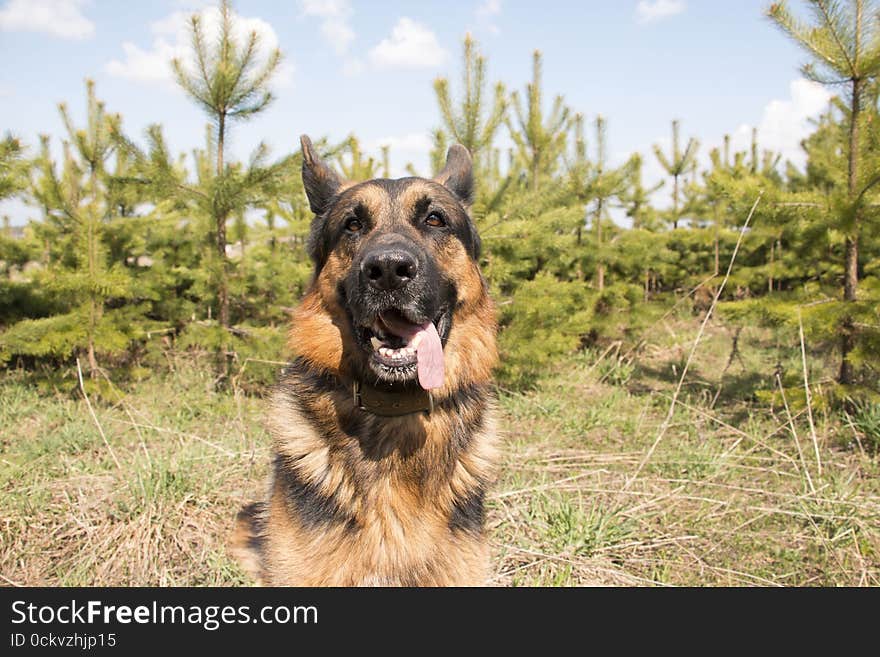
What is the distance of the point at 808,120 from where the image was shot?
1669cm

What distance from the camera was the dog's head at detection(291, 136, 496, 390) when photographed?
103 inches

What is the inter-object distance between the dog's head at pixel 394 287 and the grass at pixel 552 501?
1.61 m

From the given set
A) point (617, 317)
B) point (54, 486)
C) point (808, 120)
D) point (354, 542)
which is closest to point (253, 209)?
point (54, 486)

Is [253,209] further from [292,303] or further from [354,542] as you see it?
[354,542]

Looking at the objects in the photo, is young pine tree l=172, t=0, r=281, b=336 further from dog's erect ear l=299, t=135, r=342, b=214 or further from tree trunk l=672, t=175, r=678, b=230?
tree trunk l=672, t=175, r=678, b=230

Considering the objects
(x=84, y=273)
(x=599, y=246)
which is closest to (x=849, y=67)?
(x=599, y=246)

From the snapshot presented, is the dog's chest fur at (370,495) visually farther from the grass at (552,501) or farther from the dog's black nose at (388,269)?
the grass at (552,501)

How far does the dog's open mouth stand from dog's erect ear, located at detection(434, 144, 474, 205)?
4.05 ft

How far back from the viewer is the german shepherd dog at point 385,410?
2.66 meters

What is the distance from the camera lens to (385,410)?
109 inches

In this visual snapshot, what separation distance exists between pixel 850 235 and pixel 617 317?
13.7 ft

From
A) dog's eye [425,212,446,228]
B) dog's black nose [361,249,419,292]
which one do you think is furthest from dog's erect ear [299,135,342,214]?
dog's black nose [361,249,419,292]

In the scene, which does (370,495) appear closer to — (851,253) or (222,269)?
(222,269)

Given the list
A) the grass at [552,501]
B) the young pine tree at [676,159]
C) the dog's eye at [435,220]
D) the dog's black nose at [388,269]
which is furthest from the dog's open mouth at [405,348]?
the young pine tree at [676,159]
